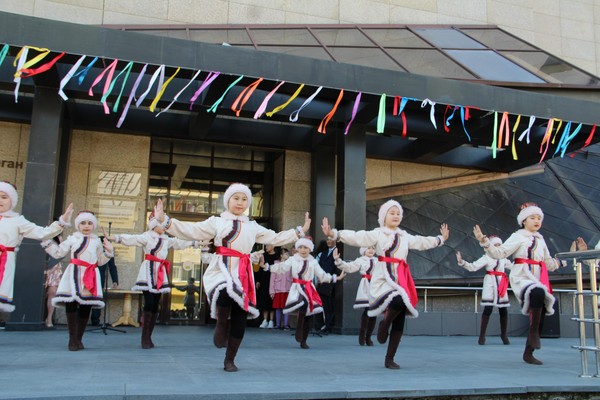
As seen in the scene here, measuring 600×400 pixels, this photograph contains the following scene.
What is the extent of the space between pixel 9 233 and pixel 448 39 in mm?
14380

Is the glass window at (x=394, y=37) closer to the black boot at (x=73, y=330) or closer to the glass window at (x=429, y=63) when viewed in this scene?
the glass window at (x=429, y=63)

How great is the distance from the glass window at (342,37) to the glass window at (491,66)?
2.45 meters

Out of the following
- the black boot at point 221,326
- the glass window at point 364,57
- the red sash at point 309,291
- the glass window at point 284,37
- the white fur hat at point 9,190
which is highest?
the glass window at point 284,37

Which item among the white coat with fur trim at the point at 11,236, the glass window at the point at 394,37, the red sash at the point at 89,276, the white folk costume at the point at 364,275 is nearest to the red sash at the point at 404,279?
the white folk costume at the point at 364,275

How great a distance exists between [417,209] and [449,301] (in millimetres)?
3067

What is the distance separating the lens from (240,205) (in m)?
6.82

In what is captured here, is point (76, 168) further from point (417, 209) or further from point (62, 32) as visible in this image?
point (417, 209)

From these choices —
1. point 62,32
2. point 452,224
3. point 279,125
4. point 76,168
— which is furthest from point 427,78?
point 76,168

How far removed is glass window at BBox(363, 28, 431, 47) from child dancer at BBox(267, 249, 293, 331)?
22.4 ft

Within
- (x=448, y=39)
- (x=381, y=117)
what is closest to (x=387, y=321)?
(x=381, y=117)

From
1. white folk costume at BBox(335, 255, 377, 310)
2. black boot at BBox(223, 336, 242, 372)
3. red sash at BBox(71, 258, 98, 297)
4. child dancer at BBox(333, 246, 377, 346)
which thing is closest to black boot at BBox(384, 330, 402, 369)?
black boot at BBox(223, 336, 242, 372)

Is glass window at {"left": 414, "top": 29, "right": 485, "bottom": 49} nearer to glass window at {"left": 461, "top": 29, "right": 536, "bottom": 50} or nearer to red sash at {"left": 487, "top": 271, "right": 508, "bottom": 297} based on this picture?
glass window at {"left": 461, "top": 29, "right": 536, "bottom": 50}

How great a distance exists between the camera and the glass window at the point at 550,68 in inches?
628

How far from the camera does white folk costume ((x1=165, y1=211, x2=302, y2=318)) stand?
645 centimetres
